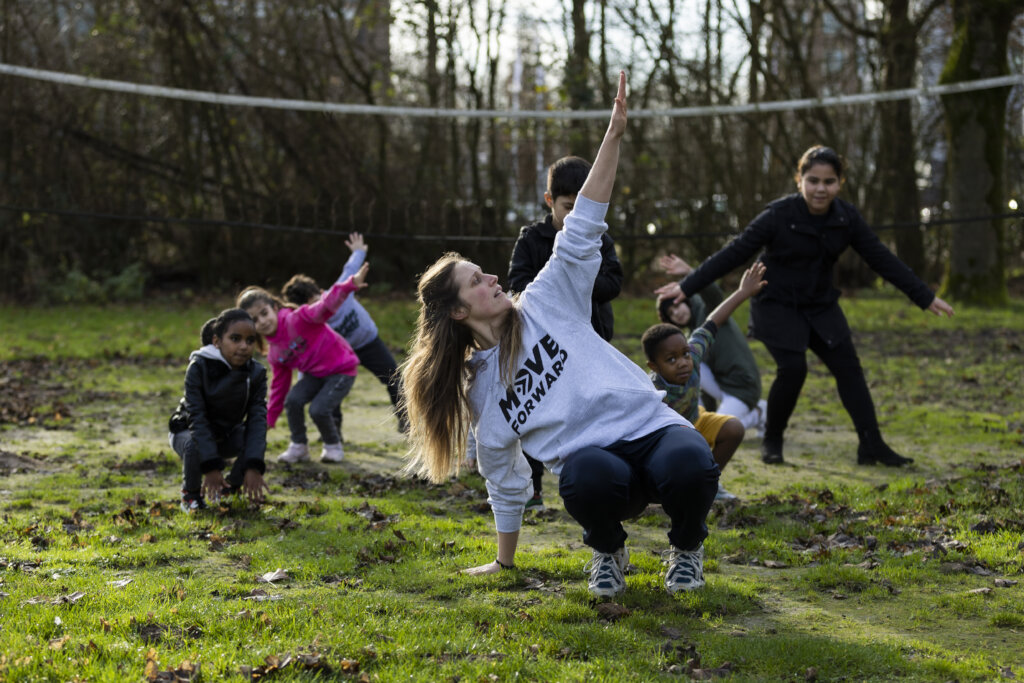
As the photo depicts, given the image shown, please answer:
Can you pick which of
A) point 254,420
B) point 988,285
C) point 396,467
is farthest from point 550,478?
point 988,285

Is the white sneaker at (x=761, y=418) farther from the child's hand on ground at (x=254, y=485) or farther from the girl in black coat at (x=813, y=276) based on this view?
the child's hand on ground at (x=254, y=485)

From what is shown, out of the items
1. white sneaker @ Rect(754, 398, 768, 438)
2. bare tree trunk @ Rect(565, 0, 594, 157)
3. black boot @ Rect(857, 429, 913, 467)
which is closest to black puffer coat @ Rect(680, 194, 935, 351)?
black boot @ Rect(857, 429, 913, 467)

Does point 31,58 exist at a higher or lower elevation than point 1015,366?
higher

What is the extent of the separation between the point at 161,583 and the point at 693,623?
227 centimetres

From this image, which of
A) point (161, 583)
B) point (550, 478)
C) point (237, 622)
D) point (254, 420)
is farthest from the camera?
point (550, 478)

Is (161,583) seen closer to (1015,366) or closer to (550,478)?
(550,478)

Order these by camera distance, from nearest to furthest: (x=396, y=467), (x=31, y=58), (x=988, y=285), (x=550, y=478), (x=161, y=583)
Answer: (x=161, y=583) < (x=550, y=478) < (x=396, y=467) < (x=988, y=285) < (x=31, y=58)

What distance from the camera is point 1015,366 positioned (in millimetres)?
11727

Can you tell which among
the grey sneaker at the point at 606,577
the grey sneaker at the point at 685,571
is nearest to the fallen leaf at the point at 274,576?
the grey sneaker at the point at 606,577

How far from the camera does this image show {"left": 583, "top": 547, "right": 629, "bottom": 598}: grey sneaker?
4.45 m

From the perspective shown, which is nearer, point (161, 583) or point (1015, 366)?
point (161, 583)

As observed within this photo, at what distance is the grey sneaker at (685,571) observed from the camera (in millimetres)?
4492

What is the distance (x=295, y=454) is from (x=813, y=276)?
3905 mm

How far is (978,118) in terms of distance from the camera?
16312mm
